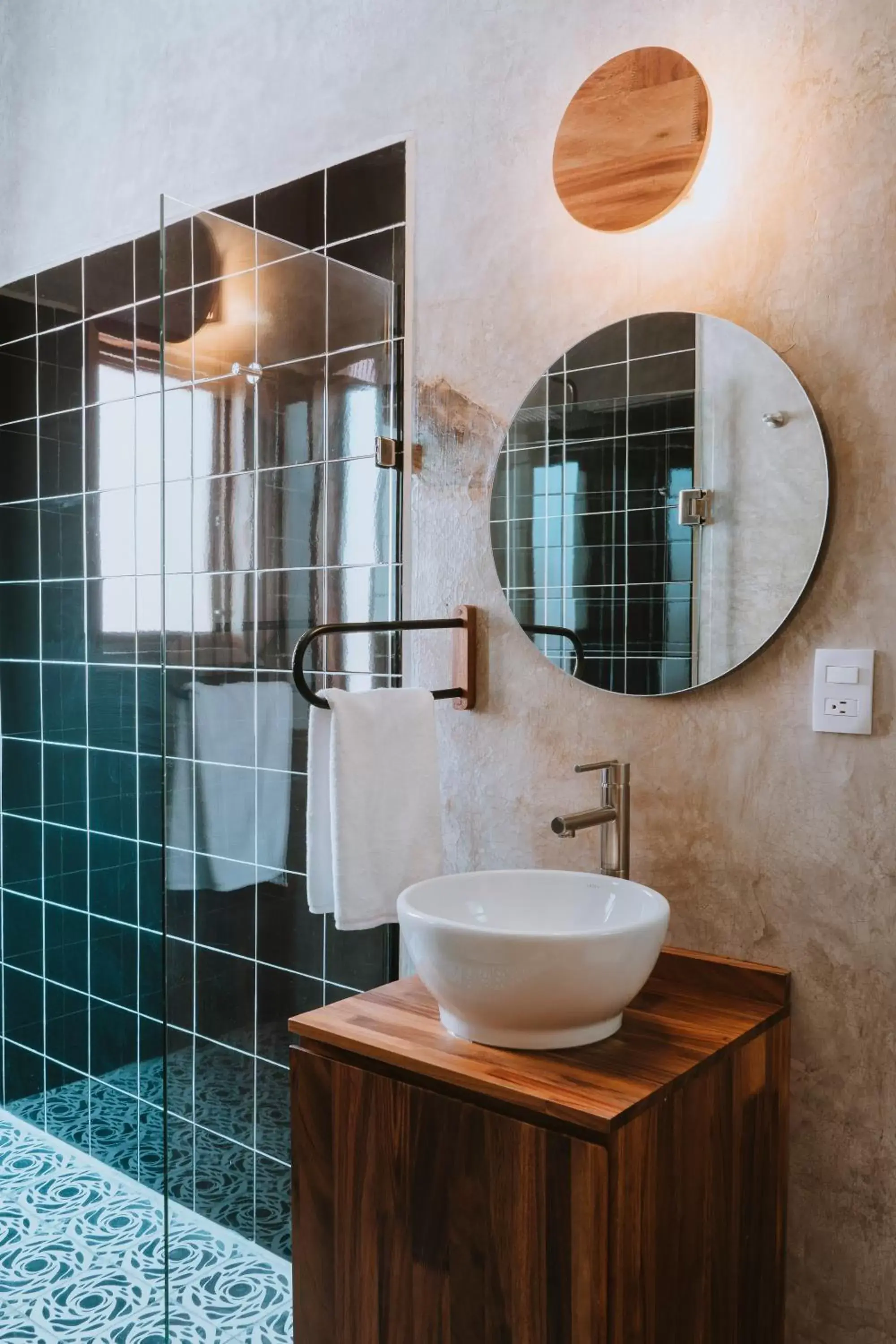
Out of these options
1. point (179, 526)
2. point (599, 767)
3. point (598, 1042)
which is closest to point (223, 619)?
point (179, 526)

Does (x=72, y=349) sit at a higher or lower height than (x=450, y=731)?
higher

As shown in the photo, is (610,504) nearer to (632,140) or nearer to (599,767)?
(599,767)

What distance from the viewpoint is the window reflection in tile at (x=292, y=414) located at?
186 cm

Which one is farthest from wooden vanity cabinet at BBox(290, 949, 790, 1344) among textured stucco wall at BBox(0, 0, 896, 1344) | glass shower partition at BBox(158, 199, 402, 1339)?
glass shower partition at BBox(158, 199, 402, 1339)

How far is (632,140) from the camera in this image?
5.35ft

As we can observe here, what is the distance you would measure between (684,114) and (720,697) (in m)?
0.86

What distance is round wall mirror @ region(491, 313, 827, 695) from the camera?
152 cm

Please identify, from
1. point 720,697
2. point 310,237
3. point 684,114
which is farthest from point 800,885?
point 310,237

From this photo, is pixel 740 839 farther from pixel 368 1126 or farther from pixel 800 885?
pixel 368 1126

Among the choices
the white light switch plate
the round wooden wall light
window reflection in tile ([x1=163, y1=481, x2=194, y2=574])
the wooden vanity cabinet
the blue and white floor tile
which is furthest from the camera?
the blue and white floor tile

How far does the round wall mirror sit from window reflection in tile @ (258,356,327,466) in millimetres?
347

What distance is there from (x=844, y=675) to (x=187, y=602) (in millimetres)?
1067

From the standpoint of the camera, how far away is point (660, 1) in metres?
1.63

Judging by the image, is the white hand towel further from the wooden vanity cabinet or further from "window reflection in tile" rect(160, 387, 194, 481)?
"window reflection in tile" rect(160, 387, 194, 481)
